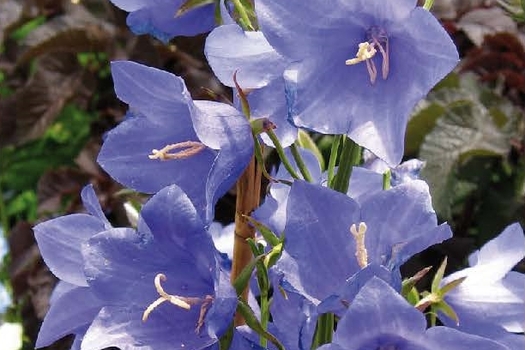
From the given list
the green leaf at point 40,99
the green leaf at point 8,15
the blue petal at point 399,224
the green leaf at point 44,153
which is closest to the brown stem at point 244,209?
the blue petal at point 399,224

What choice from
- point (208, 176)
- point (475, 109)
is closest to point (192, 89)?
point (475, 109)

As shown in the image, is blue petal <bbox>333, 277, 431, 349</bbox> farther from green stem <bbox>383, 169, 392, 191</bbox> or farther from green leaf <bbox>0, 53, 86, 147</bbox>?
green leaf <bbox>0, 53, 86, 147</bbox>

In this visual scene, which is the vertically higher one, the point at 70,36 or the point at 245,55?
the point at 245,55

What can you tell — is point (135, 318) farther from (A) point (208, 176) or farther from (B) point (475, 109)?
(B) point (475, 109)

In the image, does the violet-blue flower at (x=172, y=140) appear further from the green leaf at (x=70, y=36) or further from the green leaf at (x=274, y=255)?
the green leaf at (x=70, y=36)

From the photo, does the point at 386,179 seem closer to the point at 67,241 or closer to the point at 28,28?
the point at 67,241

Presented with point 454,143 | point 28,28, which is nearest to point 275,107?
point 454,143
